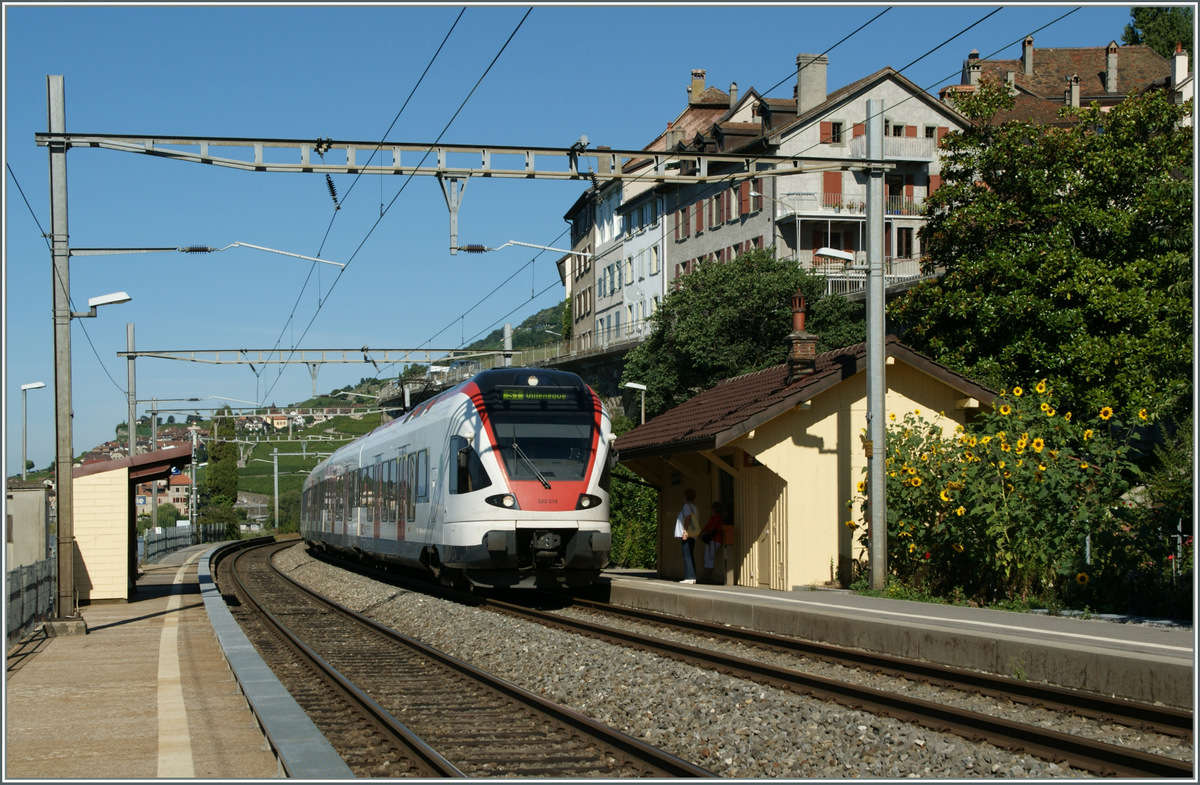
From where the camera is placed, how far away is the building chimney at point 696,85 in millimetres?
79625

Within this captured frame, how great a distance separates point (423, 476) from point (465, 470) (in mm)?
3138

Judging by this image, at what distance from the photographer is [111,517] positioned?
2114 centimetres

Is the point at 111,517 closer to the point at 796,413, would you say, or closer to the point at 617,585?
the point at 617,585

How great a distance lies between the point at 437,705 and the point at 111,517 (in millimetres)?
12784

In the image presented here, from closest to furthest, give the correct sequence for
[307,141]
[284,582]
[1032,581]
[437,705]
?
[437,705] < [1032,581] < [307,141] < [284,582]

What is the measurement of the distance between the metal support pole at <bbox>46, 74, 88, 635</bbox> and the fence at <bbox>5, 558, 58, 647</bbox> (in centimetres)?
35

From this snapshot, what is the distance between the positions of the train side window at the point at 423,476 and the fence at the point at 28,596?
6015 mm

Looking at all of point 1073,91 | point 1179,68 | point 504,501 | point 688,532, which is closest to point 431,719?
point 504,501

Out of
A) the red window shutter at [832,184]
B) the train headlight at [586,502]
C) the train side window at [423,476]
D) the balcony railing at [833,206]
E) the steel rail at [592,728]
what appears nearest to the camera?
the steel rail at [592,728]

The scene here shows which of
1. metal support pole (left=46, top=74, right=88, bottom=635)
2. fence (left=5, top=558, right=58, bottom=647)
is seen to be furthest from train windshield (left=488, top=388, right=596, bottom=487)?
fence (left=5, top=558, right=58, bottom=647)

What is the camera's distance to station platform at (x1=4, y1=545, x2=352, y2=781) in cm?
752

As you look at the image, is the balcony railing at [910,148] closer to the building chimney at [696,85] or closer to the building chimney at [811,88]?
the building chimney at [811,88]

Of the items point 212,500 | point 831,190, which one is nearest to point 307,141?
point 831,190

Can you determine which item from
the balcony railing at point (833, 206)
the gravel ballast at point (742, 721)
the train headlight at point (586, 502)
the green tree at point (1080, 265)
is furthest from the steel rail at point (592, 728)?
the balcony railing at point (833, 206)
